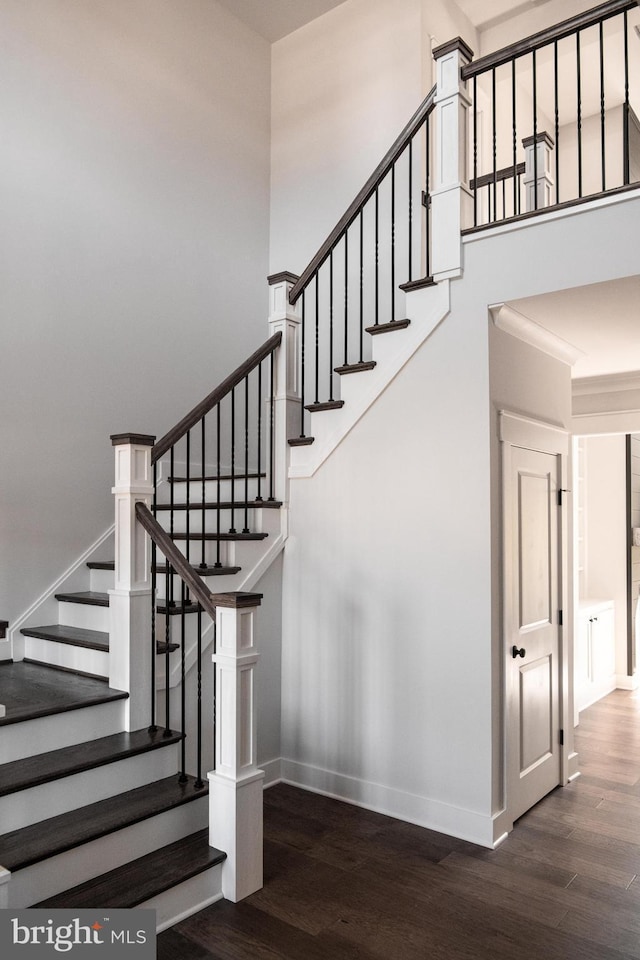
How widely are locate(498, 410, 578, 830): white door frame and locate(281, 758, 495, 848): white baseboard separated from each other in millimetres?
181

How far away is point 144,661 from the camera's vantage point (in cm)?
325

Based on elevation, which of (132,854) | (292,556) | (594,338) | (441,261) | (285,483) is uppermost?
(441,261)

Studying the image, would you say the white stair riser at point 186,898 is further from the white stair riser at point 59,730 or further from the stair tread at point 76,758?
the white stair riser at point 59,730

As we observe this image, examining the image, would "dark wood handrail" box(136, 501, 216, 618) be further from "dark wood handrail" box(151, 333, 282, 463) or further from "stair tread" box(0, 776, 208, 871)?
"stair tread" box(0, 776, 208, 871)

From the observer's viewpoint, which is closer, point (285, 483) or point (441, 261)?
point (441, 261)

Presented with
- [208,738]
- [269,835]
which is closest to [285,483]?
[208,738]

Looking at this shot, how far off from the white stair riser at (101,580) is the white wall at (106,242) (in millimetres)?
167

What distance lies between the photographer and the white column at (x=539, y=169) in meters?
4.17

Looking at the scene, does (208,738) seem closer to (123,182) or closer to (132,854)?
(132,854)

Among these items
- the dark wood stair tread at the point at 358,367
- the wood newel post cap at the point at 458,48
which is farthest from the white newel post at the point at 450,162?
the dark wood stair tread at the point at 358,367

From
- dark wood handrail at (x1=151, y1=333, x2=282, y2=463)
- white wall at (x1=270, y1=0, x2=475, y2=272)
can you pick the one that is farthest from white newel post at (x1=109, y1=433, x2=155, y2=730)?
white wall at (x1=270, y1=0, x2=475, y2=272)

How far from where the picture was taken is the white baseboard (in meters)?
3.35

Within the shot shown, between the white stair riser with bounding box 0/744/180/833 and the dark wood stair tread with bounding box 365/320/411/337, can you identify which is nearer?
the white stair riser with bounding box 0/744/180/833

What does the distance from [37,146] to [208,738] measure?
11.5 ft
